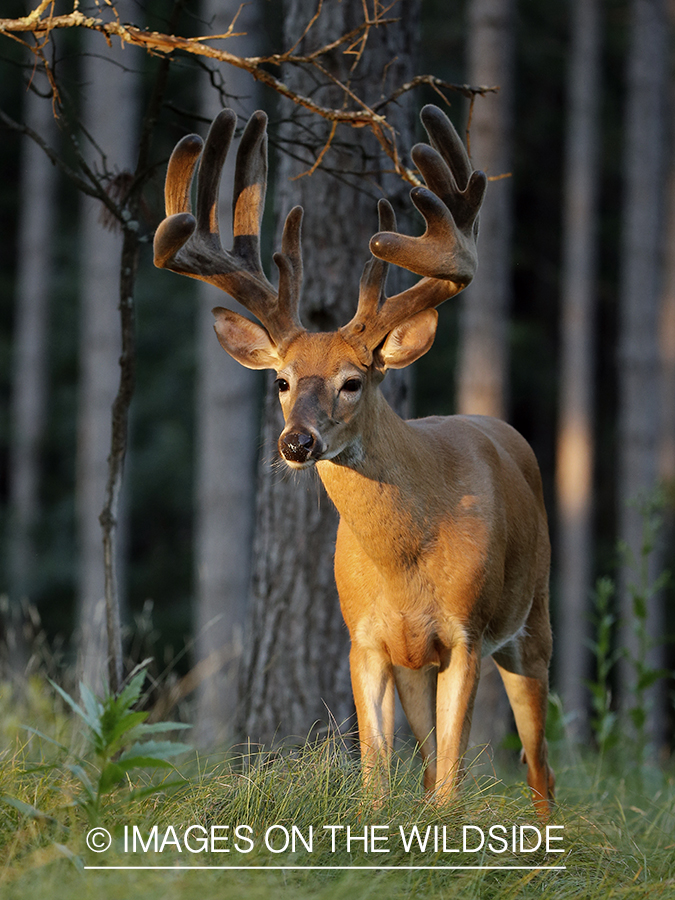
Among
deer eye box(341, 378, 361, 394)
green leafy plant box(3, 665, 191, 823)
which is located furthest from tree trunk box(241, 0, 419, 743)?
green leafy plant box(3, 665, 191, 823)

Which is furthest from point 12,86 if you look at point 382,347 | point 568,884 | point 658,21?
point 568,884

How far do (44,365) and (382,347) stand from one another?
19.4 metres

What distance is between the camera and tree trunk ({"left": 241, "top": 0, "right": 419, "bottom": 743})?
213 inches

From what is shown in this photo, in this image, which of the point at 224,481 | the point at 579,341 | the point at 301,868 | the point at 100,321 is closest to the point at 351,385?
the point at 301,868

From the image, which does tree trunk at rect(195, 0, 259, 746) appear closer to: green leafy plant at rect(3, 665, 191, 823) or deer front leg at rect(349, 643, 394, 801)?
deer front leg at rect(349, 643, 394, 801)

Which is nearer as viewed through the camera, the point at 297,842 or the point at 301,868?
the point at 301,868

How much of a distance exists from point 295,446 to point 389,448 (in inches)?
22.7

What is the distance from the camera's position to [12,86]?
2358 cm

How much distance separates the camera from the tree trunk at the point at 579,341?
1602cm

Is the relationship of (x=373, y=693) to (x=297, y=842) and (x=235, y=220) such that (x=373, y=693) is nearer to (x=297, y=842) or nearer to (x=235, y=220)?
(x=297, y=842)

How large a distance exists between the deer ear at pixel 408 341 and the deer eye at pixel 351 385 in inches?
9.2

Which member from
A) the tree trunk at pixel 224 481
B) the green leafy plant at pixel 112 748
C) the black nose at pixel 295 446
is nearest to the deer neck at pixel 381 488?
the black nose at pixel 295 446

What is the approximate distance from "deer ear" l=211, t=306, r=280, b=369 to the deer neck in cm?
55

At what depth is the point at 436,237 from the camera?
4090 mm
